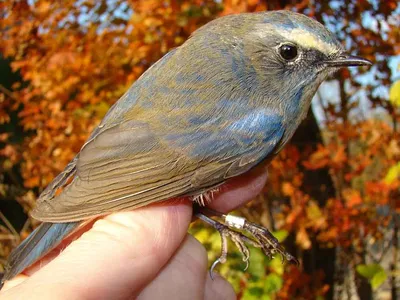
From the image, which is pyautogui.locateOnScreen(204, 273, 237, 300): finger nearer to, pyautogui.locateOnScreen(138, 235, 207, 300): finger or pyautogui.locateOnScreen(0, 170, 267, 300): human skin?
pyautogui.locateOnScreen(0, 170, 267, 300): human skin

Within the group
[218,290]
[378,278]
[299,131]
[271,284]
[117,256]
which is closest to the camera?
[117,256]

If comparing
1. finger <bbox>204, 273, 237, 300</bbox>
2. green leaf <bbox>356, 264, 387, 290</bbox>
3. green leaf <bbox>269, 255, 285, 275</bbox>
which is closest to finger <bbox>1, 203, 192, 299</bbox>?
finger <bbox>204, 273, 237, 300</bbox>

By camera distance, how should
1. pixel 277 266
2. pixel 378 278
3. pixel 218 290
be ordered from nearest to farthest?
pixel 218 290, pixel 277 266, pixel 378 278

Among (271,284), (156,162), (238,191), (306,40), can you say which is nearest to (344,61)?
(306,40)

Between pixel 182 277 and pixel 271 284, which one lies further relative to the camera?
pixel 271 284

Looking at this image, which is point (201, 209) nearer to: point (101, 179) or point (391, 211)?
point (101, 179)

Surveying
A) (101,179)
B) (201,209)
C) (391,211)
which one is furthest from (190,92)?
(391,211)

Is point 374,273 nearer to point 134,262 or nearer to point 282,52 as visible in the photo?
point 282,52

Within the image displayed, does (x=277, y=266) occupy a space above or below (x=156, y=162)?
below
